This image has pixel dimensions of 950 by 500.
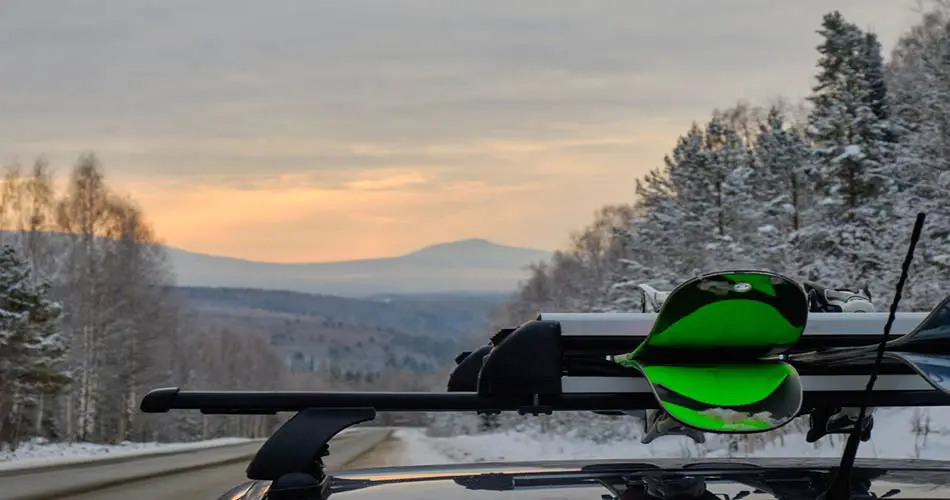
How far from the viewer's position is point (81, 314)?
45.2 meters

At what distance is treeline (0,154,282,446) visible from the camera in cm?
3603


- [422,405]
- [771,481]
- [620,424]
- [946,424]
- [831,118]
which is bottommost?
[620,424]

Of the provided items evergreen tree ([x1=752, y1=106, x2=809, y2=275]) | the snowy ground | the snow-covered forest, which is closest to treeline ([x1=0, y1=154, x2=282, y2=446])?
the snow-covered forest

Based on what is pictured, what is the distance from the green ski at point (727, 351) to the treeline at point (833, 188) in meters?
26.2

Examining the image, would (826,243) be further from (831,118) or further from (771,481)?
(771,481)

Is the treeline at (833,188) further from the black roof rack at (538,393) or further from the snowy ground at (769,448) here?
the black roof rack at (538,393)

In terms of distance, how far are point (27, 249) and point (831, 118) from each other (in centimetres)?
3261

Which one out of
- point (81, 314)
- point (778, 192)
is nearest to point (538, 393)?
point (778, 192)

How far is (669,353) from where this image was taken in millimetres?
1830

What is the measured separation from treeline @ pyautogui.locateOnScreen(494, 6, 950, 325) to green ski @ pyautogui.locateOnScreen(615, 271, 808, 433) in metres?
26.2

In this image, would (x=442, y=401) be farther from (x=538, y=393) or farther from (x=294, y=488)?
(x=294, y=488)

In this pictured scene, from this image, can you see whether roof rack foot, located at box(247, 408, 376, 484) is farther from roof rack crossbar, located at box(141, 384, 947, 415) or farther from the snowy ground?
the snowy ground

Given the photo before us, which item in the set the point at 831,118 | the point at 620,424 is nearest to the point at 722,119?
the point at 831,118

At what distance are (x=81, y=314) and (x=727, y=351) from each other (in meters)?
47.3
